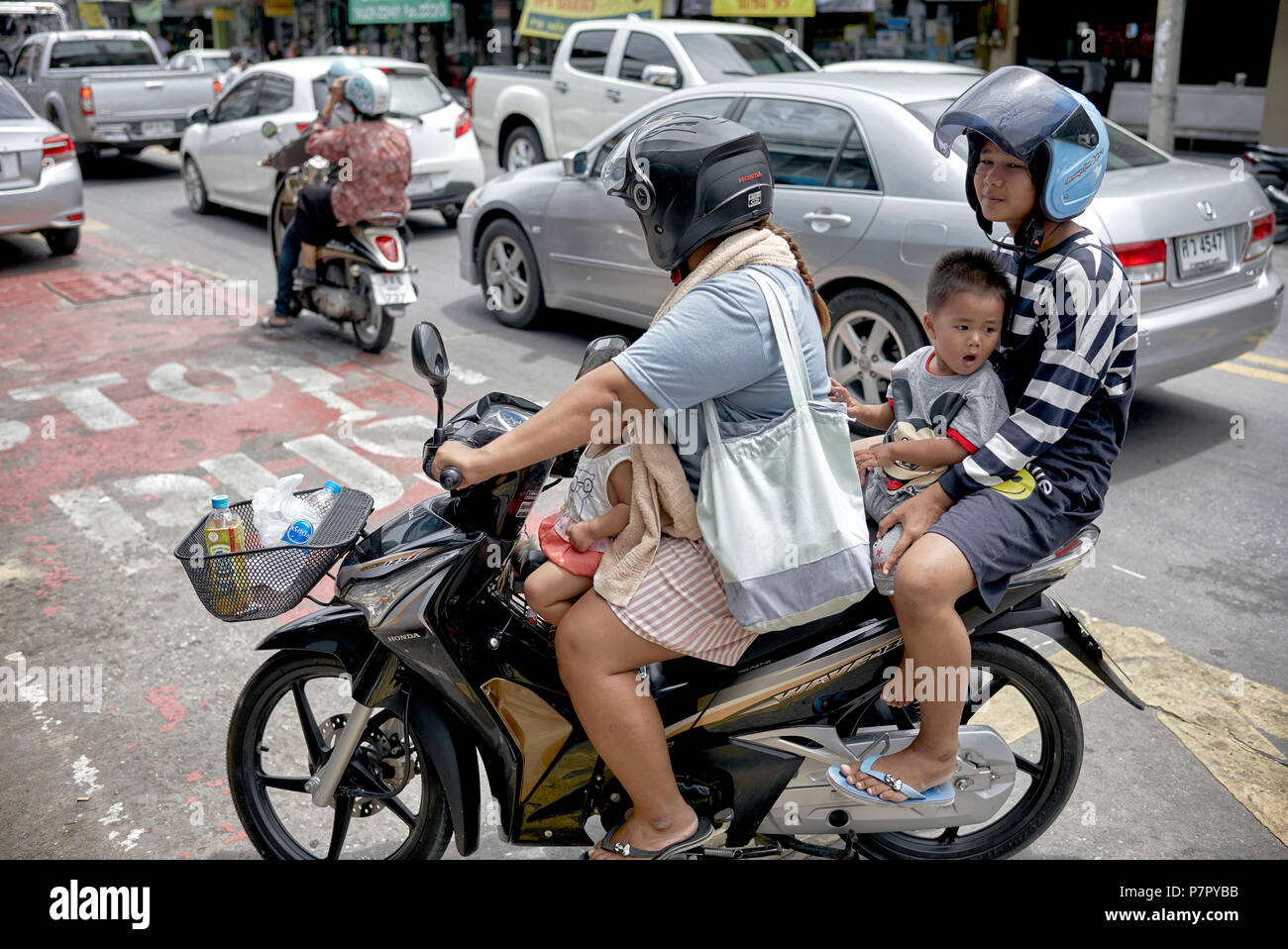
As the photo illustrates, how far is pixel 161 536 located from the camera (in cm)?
496

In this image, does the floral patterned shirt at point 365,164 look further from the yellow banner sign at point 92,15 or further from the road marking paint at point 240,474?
the yellow banner sign at point 92,15

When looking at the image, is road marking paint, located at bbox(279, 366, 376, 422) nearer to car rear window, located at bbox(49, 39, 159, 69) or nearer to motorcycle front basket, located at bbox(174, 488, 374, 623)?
motorcycle front basket, located at bbox(174, 488, 374, 623)

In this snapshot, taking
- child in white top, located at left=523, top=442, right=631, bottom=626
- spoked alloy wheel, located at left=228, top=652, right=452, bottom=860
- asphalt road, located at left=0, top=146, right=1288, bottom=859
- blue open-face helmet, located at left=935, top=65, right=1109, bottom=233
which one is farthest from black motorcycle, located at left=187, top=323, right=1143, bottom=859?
blue open-face helmet, located at left=935, top=65, right=1109, bottom=233

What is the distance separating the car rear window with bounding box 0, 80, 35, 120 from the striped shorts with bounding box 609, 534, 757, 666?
1019 centimetres

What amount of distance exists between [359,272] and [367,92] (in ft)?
3.66

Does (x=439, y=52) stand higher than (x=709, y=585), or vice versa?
(x=439, y=52)

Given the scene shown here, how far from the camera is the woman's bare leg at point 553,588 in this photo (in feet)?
8.34

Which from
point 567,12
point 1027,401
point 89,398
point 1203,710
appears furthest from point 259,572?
point 567,12

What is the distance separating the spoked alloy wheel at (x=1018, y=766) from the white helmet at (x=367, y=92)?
18.5 feet

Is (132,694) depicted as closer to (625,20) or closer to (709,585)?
(709,585)

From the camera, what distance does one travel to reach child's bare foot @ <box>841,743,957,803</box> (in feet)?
8.71

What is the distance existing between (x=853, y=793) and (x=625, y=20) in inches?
429

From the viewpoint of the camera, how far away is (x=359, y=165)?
714cm

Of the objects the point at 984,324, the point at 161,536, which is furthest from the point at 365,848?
the point at 161,536
